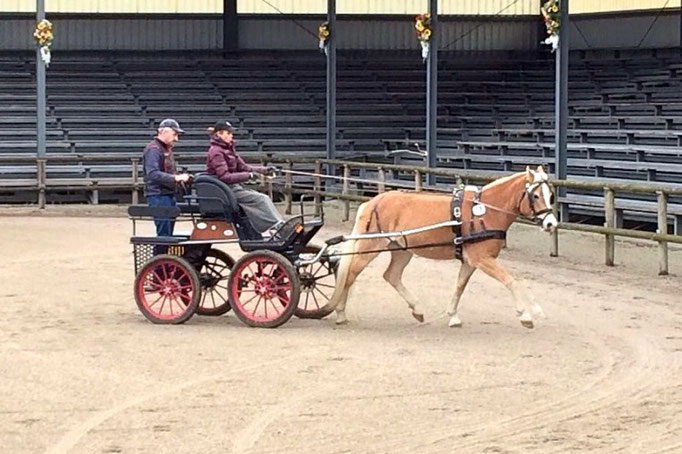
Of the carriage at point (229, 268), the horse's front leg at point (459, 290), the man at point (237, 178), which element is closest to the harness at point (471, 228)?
the horse's front leg at point (459, 290)

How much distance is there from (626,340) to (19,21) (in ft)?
92.9

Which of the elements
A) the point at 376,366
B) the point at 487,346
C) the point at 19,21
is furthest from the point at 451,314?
the point at 19,21

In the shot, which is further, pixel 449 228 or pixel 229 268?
pixel 229 268

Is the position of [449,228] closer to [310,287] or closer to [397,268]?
[397,268]

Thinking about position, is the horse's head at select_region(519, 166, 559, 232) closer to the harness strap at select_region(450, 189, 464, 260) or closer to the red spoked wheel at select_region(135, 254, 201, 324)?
the harness strap at select_region(450, 189, 464, 260)

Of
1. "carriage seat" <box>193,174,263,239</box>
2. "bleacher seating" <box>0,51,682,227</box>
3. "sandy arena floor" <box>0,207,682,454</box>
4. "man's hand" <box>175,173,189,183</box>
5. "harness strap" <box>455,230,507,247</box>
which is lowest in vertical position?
"sandy arena floor" <box>0,207,682,454</box>

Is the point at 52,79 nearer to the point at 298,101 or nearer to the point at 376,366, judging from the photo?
the point at 298,101

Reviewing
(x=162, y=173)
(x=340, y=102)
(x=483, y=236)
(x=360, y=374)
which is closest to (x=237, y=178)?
(x=162, y=173)

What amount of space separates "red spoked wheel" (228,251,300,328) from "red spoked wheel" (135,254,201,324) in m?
0.37

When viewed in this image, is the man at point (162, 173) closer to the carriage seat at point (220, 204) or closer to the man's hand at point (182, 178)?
the man's hand at point (182, 178)

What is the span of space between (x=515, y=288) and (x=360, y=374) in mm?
2227

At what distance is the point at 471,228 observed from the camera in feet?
38.3

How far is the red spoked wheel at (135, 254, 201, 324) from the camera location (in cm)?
1202

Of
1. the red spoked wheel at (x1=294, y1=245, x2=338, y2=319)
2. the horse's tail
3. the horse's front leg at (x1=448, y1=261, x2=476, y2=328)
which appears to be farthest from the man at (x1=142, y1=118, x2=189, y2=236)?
the horse's front leg at (x1=448, y1=261, x2=476, y2=328)
